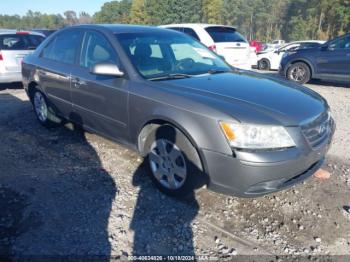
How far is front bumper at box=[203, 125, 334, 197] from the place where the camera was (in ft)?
8.43

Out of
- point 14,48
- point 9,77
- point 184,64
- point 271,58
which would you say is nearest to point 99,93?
point 184,64

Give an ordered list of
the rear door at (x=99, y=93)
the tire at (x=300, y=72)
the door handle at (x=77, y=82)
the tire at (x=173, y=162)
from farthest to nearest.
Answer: the tire at (x=300, y=72) < the door handle at (x=77, y=82) < the rear door at (x=99, y=93) < the tire at (x=173, y=162)

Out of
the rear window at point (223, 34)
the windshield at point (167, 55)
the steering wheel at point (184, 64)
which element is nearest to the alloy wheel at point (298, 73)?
the rear window at point (223, 34)

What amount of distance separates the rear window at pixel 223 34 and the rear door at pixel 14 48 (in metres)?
4.74

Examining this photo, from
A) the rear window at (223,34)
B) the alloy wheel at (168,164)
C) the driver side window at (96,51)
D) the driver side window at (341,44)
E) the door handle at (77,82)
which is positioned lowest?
the alloy wheel at (168,164)

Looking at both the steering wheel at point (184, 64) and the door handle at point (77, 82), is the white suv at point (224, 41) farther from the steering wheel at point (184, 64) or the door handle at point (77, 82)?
the door handle at point (77, 82)

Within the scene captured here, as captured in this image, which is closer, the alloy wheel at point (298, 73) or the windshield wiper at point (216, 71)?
the windshield wiper at point (216, 71)

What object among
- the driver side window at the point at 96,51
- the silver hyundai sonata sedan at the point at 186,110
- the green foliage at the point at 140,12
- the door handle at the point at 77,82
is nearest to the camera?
the silver hyundai sonata sedan at the point at 186,110

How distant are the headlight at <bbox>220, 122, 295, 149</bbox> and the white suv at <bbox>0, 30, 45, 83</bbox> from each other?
7.17 meters

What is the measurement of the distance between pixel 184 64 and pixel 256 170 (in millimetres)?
1711

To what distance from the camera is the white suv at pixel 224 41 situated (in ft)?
27.9

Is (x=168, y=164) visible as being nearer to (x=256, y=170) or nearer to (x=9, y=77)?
(x=256, y=170)

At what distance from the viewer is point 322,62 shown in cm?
929

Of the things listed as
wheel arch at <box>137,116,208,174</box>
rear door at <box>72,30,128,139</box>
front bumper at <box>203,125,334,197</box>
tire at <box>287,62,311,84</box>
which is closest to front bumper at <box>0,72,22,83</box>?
rear door at <box>72,30,128,139</box>
